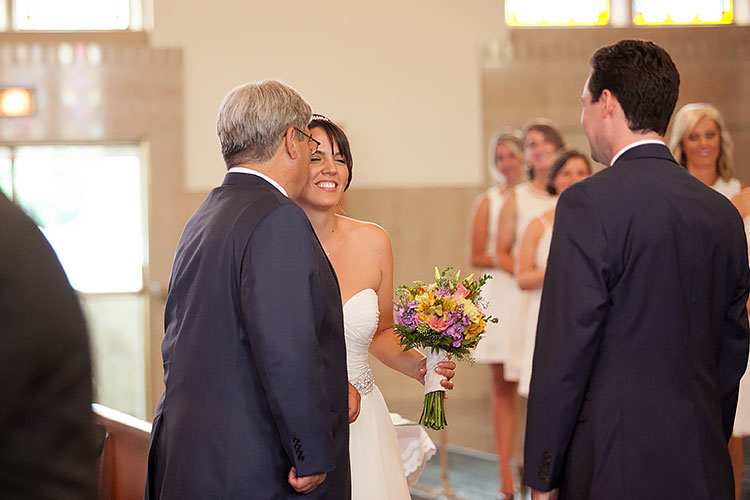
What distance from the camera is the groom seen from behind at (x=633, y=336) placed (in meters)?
2.46

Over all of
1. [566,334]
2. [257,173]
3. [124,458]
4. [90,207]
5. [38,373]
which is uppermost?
[90,207]

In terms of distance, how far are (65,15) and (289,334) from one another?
7.63 metres

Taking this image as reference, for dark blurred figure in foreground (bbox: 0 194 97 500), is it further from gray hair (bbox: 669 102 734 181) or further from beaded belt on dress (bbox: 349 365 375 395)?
gray hair (bbox: 669 102 734 181)

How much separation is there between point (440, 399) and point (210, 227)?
49.7 inches

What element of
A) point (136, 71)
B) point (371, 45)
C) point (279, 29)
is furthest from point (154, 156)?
point (371, 45)

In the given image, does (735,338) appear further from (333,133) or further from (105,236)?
(105,236)

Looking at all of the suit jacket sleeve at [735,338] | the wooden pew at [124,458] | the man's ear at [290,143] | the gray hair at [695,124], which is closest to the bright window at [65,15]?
the gray hair at [695,124]

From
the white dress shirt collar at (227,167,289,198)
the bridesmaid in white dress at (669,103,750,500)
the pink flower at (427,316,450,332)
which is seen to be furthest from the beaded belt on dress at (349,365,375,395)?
the bridesmaid in white dress at (669,103,750,500)

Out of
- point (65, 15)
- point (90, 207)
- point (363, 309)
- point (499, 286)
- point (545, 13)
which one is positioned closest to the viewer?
point (363, 309)

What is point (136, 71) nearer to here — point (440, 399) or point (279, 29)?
point (279, 29)

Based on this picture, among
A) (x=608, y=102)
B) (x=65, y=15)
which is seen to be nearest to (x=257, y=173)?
(x=608, y=102)

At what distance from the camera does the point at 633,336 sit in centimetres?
248

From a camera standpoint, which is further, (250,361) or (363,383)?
(363,383)

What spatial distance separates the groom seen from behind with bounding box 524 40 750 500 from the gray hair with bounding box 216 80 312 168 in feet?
2.83
